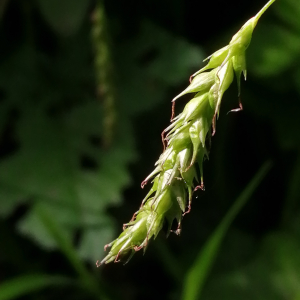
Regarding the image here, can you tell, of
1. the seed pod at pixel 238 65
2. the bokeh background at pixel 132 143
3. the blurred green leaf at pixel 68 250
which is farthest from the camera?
the bokeh background at pixel 132 143

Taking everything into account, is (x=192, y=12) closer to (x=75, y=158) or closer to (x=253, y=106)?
(x=253, y=106)

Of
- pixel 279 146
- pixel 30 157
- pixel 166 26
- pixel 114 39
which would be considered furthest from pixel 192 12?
pixel 30 157

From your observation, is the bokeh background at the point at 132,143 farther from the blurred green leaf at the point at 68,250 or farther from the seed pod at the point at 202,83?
the seed pod at the point at 202,83

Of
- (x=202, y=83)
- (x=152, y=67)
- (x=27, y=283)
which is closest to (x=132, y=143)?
(x=152, y=67)

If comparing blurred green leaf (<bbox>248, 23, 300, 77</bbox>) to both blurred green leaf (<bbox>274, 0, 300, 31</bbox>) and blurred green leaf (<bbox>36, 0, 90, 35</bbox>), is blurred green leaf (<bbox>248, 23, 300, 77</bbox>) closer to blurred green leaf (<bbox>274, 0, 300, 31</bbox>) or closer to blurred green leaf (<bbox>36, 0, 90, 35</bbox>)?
blurred green leaf (<bbox>274, 0, 300, 31</bbox>)

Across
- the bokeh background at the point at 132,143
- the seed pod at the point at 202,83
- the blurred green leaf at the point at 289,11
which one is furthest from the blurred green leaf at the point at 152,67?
the seed pod at the point at 202,83
